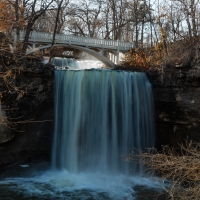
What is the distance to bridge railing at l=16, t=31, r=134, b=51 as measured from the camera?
48.6 ft

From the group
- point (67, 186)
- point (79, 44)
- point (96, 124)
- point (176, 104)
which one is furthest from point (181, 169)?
point (79, 44)

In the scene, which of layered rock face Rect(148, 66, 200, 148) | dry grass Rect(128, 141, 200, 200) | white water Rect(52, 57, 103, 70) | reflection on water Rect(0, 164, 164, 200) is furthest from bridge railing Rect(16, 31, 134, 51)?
dry grass Rect(128, 141, 200, 200)

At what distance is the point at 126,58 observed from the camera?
16.4 meters

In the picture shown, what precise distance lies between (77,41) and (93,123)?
7.55 metres

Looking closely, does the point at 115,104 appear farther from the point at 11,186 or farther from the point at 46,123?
the point at 11,186

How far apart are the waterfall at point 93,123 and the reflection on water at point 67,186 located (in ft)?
2.07

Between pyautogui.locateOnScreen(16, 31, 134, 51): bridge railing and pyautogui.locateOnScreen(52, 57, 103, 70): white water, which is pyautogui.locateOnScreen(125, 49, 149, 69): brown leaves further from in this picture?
pyautogui.locateOnScreen(52, 57, 103, 70): white water

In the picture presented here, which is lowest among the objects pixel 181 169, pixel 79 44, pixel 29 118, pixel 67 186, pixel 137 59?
pixel 67 186

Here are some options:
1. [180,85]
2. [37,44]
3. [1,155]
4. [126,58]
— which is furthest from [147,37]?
[1,155]

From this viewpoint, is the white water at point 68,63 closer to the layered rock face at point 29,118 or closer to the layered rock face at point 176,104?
the layered rock face at point 29,118

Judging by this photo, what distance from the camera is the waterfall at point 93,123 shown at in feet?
33.1

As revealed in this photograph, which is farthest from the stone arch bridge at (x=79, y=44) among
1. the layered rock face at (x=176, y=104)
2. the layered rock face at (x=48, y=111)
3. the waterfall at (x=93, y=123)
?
the layered rock face at (x=176, y=104)

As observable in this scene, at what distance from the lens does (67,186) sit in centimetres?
844

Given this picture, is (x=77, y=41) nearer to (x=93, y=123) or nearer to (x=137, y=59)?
(x=137, y=59)
